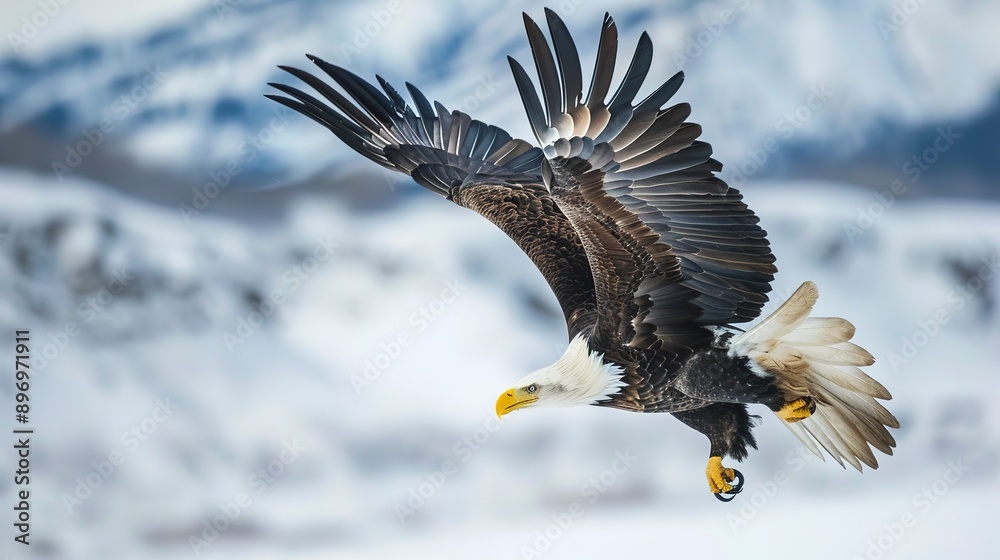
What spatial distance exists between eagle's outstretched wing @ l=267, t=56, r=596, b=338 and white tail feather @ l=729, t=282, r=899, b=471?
788mm

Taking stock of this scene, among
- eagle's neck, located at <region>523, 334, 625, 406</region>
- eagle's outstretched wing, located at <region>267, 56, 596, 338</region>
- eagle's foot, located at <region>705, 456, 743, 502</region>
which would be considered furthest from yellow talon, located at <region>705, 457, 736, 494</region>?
eagle's outstretched wing, located at <region>267, 56, 596, 338</region>

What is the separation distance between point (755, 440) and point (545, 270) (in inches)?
48.8

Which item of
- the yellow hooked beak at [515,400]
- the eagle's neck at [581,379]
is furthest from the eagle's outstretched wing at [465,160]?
the yellow hooked beak at [515,400]

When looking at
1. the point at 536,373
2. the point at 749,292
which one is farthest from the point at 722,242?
the point at 536,373

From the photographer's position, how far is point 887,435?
14.2 feet

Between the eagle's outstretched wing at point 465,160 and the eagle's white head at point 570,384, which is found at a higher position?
the eagle's outstretched wing at point 465,160

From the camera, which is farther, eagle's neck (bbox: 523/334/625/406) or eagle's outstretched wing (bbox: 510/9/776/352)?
eagle's neck (bbox: 523/334/625/406)

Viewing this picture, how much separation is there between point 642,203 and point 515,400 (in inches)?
39.0

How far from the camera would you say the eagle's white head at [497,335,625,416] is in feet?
13.3

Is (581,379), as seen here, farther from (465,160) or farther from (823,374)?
(465,160)

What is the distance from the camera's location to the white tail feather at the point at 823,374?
156 inches

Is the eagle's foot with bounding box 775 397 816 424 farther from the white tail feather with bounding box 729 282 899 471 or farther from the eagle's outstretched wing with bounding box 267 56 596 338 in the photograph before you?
the eagle's outstretched wing with bounding box 267 56 596 338

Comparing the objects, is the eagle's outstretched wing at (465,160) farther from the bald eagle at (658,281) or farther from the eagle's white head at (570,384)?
the eagle's white head at (570,384)

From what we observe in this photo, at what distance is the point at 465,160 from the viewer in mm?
5348
